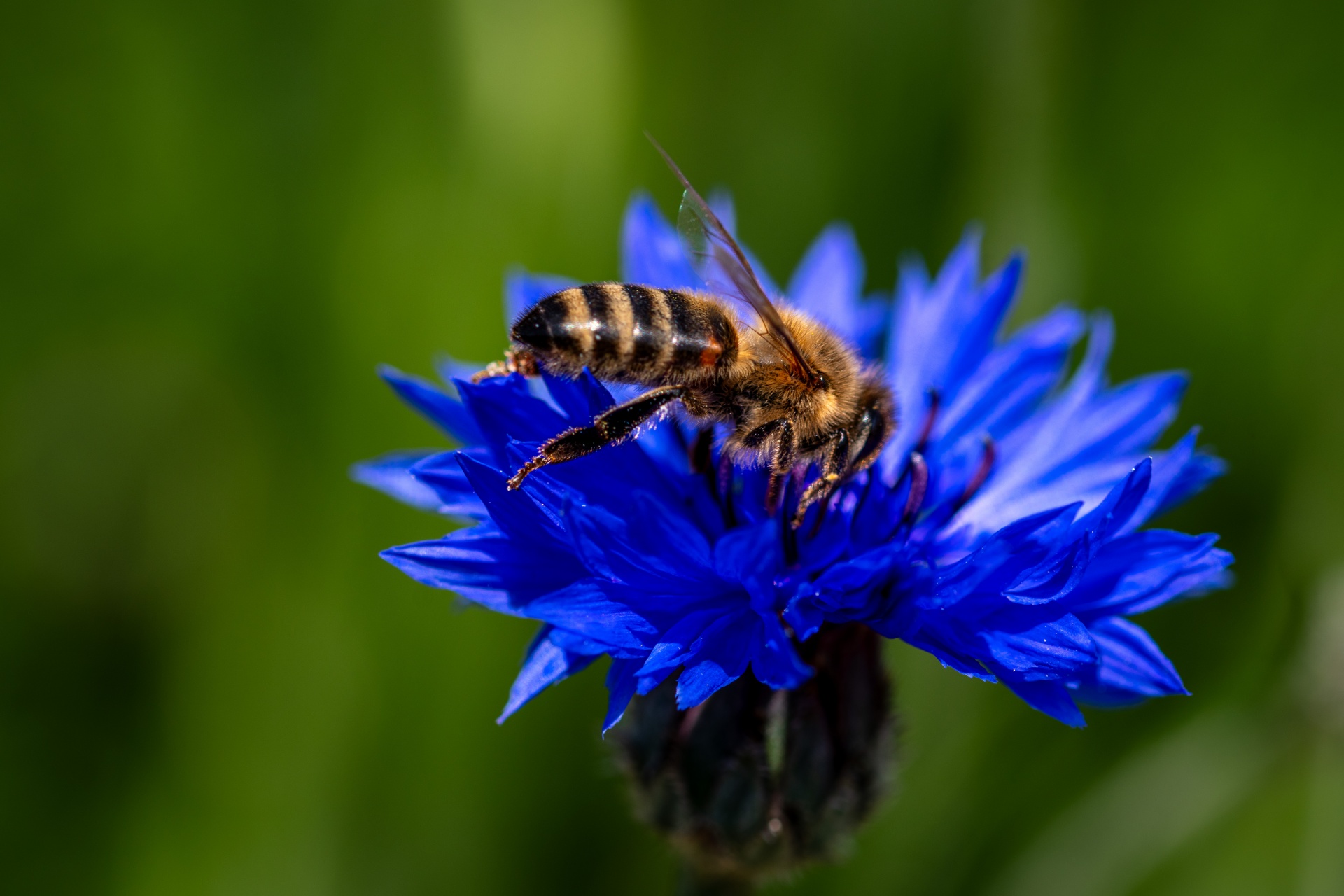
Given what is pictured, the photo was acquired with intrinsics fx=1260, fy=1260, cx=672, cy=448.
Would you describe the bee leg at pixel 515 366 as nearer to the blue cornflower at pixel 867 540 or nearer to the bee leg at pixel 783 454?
the blue cornflower at pixel 867 540

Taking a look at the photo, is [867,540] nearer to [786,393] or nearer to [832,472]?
[832,472]

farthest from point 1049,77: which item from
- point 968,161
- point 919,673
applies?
point 919,673

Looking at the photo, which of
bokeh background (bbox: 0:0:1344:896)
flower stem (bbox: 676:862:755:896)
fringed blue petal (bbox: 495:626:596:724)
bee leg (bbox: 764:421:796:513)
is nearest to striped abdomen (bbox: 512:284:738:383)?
bee leg (bbox: 764:421:796:513)

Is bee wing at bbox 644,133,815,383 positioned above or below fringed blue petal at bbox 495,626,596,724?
above

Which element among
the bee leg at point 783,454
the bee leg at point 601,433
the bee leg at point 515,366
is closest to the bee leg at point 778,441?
the bee leg at point 783,454

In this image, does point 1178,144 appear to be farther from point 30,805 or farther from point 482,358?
point 30,805

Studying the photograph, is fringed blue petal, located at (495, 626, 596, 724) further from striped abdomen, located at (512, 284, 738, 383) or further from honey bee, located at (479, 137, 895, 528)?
striped abdomen, located at (512, 284, 738, 383)
